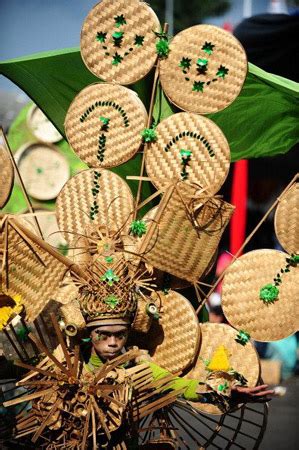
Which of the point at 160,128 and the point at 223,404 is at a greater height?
the point at 160,128

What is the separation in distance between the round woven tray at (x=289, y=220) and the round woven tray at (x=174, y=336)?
20.4 inches

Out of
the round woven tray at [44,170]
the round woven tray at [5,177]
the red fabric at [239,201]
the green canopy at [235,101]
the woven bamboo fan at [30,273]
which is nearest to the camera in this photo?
the woven bamboo fan at [30,273]

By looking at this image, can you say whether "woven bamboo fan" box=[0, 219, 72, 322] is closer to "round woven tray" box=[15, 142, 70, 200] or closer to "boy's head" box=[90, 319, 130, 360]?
"boy's head" box=[90, 319, 130, 360]

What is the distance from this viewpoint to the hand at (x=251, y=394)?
3.79 metres

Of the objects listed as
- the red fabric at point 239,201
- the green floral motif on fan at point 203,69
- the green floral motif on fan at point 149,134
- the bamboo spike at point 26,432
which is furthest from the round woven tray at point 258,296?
the red fabric at point 239,201

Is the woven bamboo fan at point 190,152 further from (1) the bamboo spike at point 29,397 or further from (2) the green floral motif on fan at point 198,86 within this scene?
(1) the bamboo spike at point 29,397

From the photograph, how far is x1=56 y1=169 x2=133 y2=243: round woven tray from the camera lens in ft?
14.3

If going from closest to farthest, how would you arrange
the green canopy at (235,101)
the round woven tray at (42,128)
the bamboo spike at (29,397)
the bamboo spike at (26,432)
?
the bamboo spike at (29,397), the bamboo spike at (26,432), the green canopy at (235,101), the round woven tray at (42,128)

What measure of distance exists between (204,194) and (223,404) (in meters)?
0.88

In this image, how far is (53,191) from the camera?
7672 millimetres

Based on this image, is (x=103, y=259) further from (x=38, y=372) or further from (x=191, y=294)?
(x=191, y=294)

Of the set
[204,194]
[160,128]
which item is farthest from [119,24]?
[204,194]

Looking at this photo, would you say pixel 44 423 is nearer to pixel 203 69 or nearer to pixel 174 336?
pixel 174 336

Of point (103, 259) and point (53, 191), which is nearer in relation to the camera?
point (103, 259)
